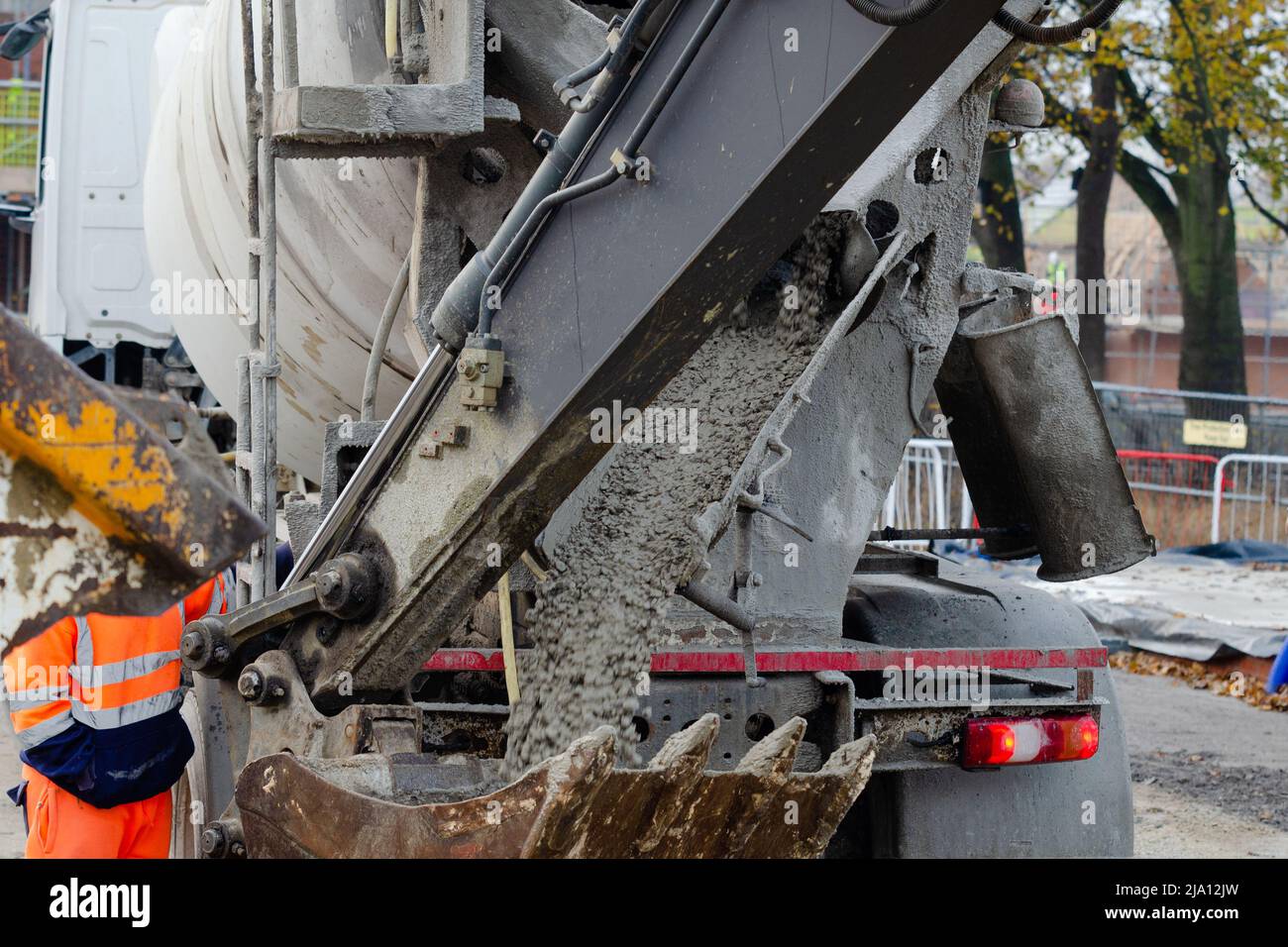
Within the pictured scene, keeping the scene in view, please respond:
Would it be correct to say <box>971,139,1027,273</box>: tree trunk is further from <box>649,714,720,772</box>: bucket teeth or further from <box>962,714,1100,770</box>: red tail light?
<box>649,714,720,772</box>: bucket teeth

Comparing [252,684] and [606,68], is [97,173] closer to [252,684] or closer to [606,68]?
[252,684]

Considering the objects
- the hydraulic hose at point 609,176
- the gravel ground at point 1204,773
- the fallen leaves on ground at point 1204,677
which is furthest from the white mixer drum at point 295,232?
the fallen leaves on ground at point 1204,677

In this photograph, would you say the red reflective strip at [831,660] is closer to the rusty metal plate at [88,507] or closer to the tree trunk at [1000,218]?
the rusty metal plate at [88,507]

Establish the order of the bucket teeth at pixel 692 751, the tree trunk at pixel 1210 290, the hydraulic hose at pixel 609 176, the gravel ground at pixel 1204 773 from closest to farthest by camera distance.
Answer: the hydraulic hose at pixel 609 176, the bucket teeth at pixel 692 751, the gravel ground at pixel 1204 773, the tree trunk at pixel 1210 290

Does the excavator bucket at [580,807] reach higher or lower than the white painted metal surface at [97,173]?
lower

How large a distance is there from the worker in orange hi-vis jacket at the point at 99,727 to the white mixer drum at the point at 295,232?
666mm

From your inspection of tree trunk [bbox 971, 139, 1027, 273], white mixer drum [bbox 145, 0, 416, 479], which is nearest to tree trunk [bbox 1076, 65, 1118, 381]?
tree trunk [bbox 971, 139, 1027, 273]

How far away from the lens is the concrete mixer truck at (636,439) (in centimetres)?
255

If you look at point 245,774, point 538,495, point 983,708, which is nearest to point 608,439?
point 538,495

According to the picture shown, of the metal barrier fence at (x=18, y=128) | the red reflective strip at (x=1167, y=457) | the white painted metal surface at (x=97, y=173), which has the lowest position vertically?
the red reflective strip at (x=1167, y=457)

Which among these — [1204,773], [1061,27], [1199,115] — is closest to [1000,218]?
[1199,115]

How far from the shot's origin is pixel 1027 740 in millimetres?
3699

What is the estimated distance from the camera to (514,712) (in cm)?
318
